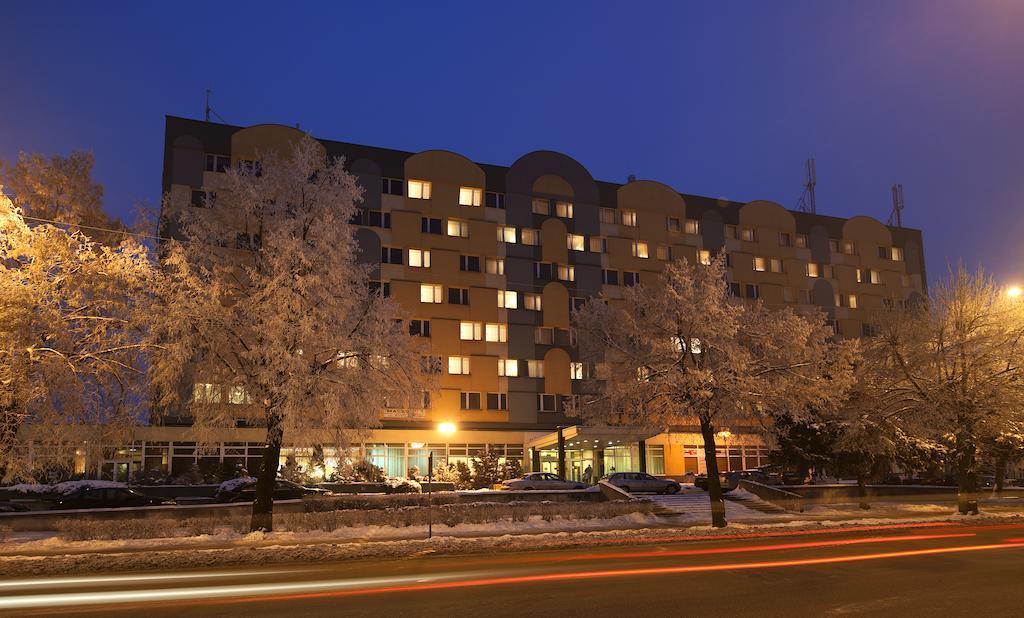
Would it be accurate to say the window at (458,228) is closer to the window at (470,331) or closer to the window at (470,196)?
the window at (470,196)

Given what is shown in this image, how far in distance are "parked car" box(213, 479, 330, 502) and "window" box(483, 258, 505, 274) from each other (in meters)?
23.9

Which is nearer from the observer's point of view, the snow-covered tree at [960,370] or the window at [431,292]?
the snow-covered tree at [960,370]

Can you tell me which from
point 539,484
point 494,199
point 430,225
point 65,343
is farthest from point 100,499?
point 494,199

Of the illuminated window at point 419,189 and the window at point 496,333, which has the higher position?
the illuminated window at point 419,189

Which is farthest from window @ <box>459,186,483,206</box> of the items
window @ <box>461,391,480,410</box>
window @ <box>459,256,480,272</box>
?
window @ <box>461,391,480,410</box>

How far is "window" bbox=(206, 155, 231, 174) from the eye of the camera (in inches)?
1888

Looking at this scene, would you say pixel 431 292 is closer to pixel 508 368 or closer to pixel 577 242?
pixel 508 368

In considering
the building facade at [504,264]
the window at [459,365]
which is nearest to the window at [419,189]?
the building facade at [504,264]

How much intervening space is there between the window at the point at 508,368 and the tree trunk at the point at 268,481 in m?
31.0

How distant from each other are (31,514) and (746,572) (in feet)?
80.3

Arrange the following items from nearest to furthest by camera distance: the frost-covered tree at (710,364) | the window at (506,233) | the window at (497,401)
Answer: the frost-covered tree at (710,364) < the window at (497,401) < the window at (506,233)

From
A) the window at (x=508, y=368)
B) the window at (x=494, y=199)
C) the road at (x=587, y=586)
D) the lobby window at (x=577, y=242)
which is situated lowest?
the road at (x=587, y=586)

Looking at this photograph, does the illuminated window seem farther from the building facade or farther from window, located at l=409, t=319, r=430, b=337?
window, located at l=409, t=319, r=430, b=337

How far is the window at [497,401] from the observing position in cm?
5256
